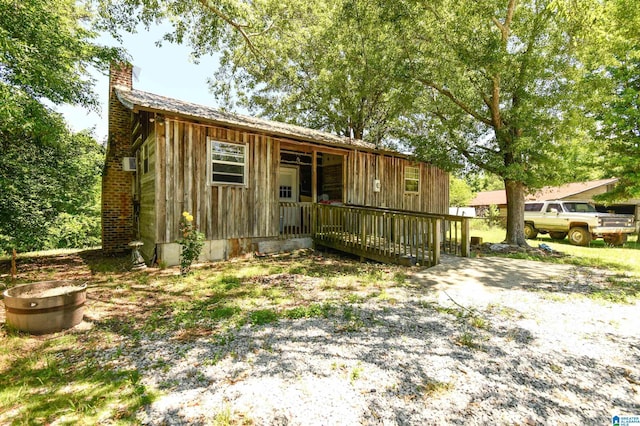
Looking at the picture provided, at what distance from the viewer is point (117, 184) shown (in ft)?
34.8

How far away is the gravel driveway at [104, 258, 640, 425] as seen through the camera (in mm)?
2225

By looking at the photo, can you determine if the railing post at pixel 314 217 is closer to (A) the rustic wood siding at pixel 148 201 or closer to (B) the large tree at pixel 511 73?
(A) the rustic wood siding at pixel 148 201

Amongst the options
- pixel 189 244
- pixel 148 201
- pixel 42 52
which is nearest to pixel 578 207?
pixel 189 244

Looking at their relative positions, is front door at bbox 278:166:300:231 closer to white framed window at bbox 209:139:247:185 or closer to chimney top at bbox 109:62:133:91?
white framed window at bbox 209:139:247:185

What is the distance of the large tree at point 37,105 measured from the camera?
5527 mm

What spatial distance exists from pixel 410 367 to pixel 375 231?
530 centimetres

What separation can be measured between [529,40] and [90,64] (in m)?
12.7

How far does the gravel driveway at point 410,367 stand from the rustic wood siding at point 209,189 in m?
4.49

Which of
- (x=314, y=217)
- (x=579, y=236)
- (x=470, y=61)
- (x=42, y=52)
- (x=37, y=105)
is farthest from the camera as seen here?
(x=579, y=236)

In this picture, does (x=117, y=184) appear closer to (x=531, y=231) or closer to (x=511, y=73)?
(x=511, y=73)

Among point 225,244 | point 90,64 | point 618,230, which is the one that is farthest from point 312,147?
point 618,230

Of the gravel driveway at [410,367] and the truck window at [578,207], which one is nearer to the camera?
the gravel driveway at [410,367]

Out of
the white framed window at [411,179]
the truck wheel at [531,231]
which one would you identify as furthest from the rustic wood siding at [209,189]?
the truck wheel at [531,231]

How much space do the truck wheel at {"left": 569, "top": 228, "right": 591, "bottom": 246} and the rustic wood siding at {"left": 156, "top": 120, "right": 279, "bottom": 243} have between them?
14.3 metres
